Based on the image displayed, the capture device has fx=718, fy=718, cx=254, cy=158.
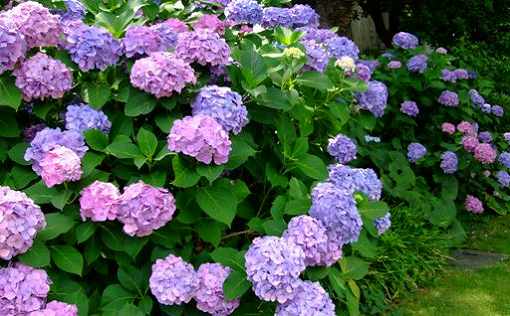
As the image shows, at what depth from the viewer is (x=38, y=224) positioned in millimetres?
1882

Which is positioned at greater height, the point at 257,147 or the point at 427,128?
the point at 257,147

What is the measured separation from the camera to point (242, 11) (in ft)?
10.0

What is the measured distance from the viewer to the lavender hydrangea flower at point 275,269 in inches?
75.3

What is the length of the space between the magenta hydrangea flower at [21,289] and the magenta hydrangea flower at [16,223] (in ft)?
0.16

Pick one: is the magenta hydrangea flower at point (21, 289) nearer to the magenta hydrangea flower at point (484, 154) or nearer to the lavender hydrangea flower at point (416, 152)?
the lavender hydrangea flower at point (416, 152)

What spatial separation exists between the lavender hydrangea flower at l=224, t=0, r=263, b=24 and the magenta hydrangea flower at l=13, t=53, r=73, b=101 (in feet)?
3.34

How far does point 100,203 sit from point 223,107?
1.53 ft

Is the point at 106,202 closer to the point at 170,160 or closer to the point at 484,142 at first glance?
the point at 170,160

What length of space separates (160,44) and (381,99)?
109 centimetres

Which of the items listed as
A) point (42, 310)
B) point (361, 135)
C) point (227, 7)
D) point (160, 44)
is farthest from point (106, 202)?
point (361, 135)

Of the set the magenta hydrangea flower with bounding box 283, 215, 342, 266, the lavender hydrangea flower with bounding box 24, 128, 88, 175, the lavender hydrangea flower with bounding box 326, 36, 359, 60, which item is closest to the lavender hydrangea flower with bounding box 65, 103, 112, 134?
the lavender hydrangea flower with bounding box 24, 128, 88, 175

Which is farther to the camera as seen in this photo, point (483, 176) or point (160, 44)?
point (483, 176)

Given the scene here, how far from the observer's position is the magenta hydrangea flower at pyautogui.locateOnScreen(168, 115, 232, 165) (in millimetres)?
1963

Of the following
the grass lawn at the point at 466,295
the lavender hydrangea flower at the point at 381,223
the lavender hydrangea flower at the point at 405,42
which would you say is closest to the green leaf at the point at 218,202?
the lavender hydrangea flower at the point at 381,223
